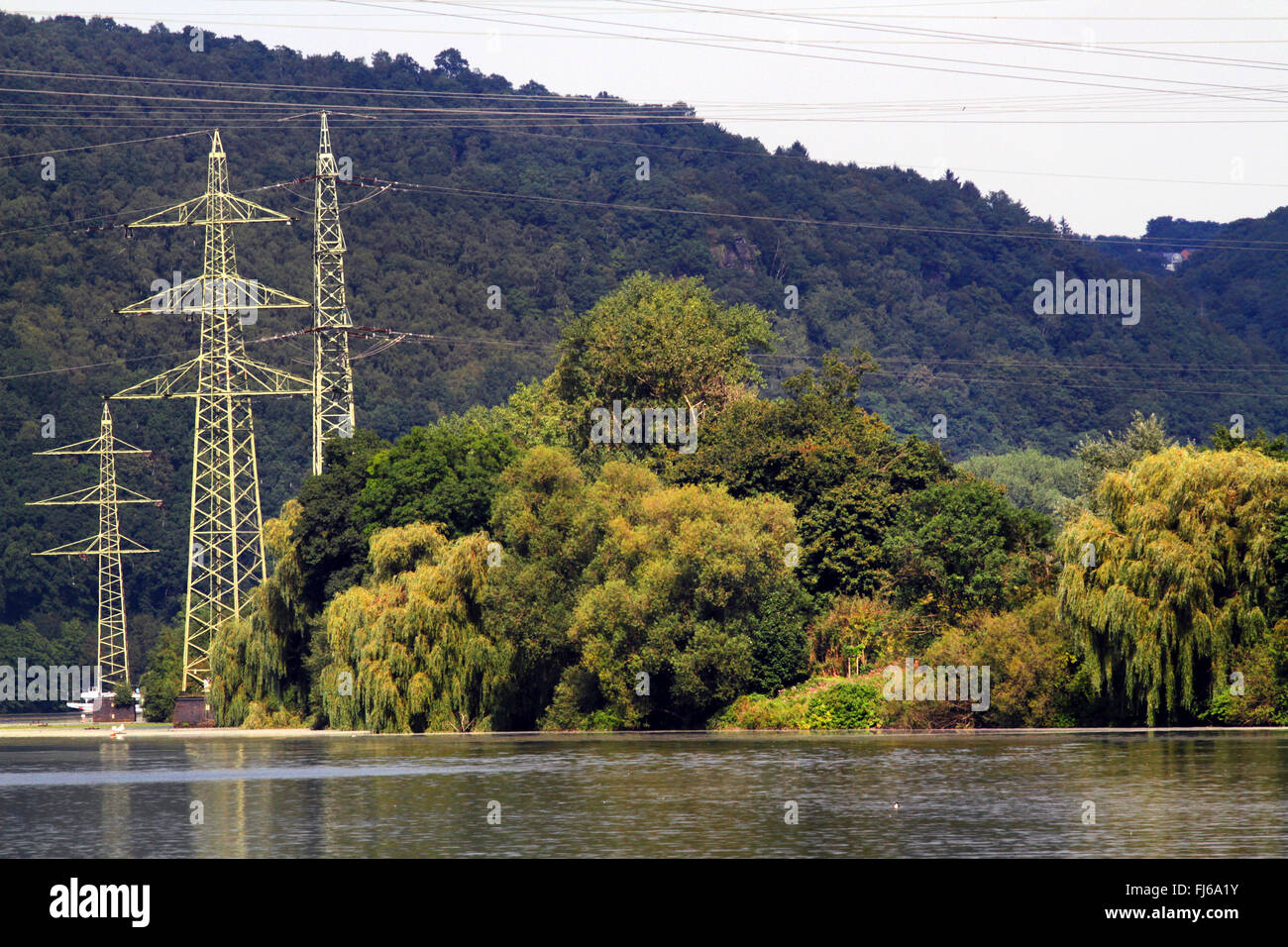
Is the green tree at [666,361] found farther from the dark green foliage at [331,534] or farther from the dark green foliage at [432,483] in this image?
the dark green foliage at [331,534]

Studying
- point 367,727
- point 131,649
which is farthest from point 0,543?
point 367,727

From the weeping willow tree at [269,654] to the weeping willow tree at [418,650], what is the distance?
10.1m

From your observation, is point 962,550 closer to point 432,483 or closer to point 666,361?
point 666,361

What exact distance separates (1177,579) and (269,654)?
147ft

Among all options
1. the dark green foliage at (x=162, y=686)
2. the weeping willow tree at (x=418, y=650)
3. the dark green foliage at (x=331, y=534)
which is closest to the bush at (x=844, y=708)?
the weeping willow tree at (x=418, y=650)

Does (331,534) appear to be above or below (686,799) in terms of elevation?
above

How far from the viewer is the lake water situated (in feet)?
105

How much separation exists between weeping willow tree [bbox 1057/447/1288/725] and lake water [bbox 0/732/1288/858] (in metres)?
3.02

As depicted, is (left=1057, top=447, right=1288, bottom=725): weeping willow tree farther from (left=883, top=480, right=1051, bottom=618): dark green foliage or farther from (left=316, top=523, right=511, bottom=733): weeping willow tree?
(left=316, top=523, right=511, bottom=733): weeping willow tree

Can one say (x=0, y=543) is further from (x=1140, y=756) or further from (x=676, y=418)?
(x=1140, y=756)

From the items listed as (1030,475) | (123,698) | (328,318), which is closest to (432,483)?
(328,318)

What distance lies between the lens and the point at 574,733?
233 ft

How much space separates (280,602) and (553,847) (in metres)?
54.3

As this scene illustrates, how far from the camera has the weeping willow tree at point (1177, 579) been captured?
195 feet
